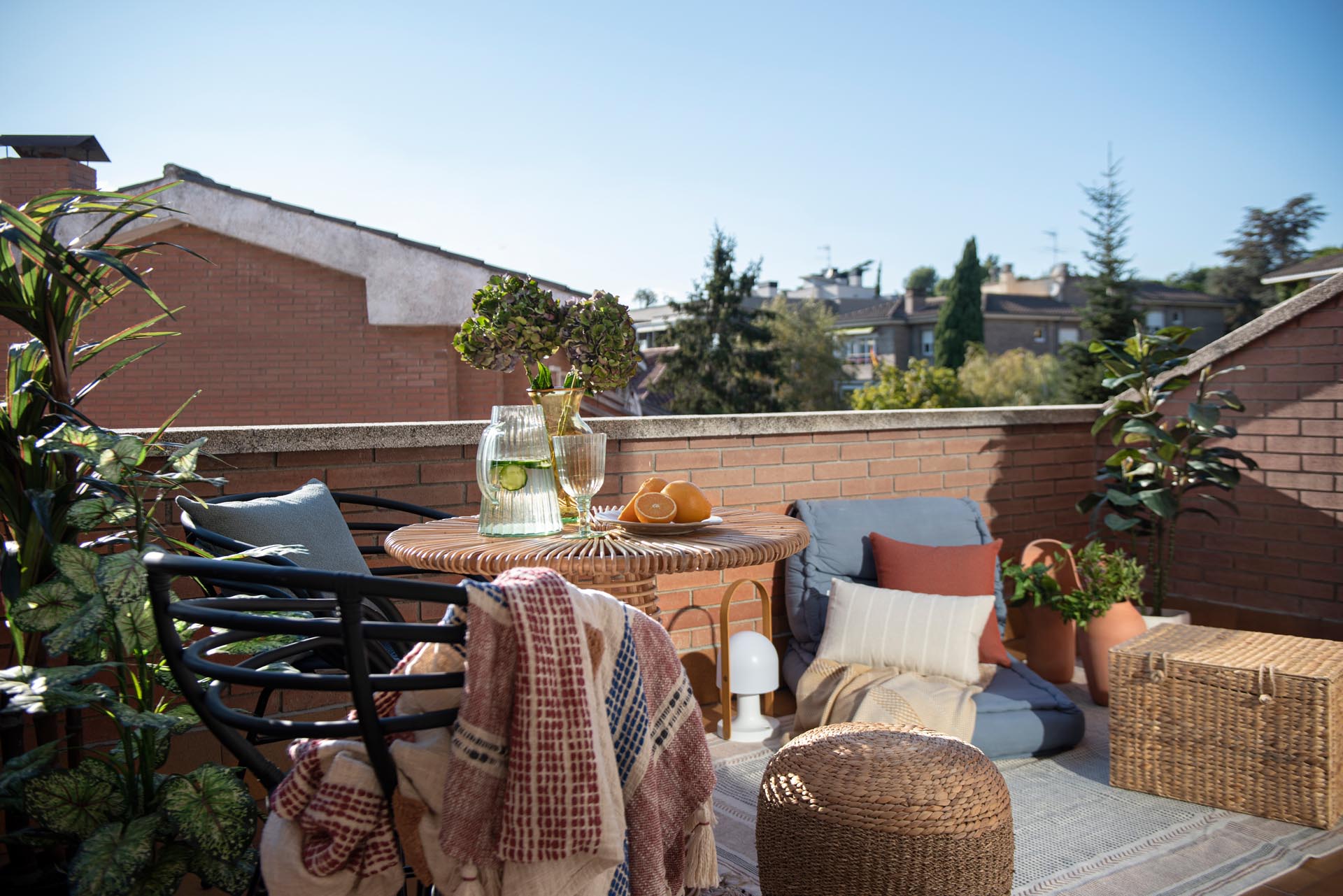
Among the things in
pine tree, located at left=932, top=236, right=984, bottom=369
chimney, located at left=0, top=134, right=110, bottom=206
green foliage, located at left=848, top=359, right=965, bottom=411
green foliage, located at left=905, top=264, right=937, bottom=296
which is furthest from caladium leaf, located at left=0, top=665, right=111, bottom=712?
green foliage, located at left=905, top=264, right=937, bottom=296

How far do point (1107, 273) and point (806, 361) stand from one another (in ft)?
31.9

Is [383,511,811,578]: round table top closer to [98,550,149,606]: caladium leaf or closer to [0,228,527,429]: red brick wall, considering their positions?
[98,550,149,606]: caladium leaf

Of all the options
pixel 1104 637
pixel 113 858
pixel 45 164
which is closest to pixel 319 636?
pixel 113 858

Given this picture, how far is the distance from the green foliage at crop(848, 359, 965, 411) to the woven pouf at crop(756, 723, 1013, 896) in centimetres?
2026

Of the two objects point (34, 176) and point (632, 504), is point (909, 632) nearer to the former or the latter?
point (632, 504)

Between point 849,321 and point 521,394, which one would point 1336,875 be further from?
point 849,321

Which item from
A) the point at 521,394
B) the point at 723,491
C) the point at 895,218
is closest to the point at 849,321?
the point at 895,218

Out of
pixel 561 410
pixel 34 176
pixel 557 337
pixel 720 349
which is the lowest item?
pixel 561 410

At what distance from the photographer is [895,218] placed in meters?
46.4

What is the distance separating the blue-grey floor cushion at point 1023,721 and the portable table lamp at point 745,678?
703mm

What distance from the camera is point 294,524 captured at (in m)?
2.24

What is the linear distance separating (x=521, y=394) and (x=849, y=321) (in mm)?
33492

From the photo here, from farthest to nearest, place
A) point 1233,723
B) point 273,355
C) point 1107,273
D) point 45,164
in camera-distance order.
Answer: point 1107,273 < point 273,355 < point 45,164 < point 1233,723

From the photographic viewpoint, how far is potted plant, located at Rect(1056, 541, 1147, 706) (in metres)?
3.62
